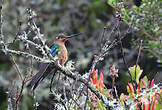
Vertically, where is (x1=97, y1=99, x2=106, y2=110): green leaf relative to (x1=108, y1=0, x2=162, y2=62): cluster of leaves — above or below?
below

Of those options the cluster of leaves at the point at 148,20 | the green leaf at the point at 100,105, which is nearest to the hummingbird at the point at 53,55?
the green leaf at the point at 100,105

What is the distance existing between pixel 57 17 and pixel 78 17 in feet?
1.62

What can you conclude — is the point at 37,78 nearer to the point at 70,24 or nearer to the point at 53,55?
the point at 53,55

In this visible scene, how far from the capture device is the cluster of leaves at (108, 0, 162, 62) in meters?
3.26

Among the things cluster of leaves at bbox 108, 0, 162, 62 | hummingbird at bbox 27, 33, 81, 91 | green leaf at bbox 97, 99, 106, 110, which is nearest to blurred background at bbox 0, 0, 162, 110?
hummingbird at bbox 27, 33, 81, 91

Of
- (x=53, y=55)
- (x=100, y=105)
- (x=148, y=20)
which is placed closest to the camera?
(x=100, y=105)

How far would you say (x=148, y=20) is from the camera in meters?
3.38

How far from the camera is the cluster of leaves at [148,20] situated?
3260mm

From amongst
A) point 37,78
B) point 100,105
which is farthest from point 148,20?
point 100,105

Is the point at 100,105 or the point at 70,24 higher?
the point at 70,24

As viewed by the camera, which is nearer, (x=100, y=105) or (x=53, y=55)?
(x=100, y=105)

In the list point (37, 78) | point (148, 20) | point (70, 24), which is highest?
point (70, 24)

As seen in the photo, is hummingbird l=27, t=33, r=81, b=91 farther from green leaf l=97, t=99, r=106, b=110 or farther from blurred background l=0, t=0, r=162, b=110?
blurred background l=0, t=0, r=162, b=110

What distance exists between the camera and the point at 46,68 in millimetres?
3229
